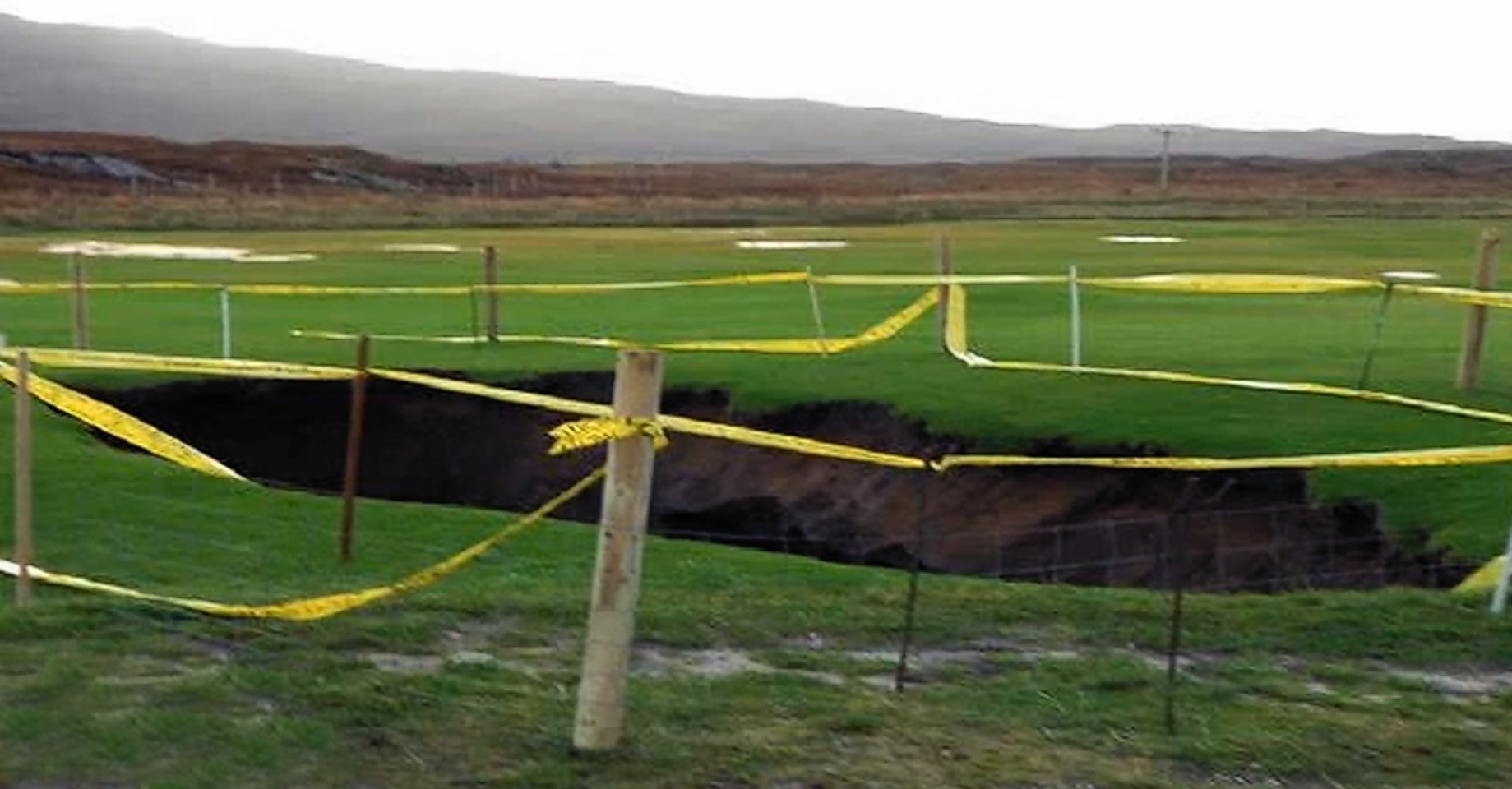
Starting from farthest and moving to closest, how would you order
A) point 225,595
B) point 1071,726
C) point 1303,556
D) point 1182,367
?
point 1182,367, point 1303,556, point 225,595, point 1071,726

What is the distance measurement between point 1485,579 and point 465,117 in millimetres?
152240

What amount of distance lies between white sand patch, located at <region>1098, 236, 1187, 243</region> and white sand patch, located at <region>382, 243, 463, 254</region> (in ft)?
46.9

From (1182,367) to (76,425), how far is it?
1058 cm

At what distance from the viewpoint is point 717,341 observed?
2411 centimetres

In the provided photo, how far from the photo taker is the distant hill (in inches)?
5753

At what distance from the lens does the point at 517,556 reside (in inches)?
555

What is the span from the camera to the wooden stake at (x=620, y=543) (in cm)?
788

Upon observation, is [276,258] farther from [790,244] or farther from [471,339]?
[471,339]

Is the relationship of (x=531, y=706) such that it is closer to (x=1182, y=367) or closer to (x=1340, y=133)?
(x=1182, y=367)

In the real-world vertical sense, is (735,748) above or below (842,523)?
above

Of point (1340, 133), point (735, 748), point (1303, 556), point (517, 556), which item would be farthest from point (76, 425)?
point (1340, 133)

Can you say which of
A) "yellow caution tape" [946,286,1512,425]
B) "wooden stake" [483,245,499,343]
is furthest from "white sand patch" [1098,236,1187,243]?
"yellow caution tape" [946,286,1512,425]

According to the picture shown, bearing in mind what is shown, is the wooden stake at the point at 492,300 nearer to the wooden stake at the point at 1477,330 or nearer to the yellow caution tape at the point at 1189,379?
the yellow caution tape at the point at 1189,379

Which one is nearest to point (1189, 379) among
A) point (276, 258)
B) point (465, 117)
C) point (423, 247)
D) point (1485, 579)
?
point (1485, 579)
